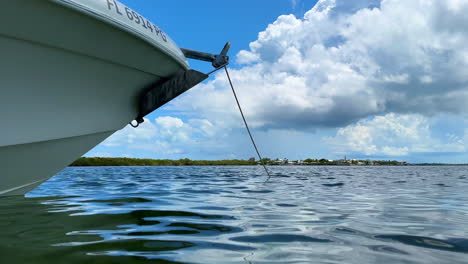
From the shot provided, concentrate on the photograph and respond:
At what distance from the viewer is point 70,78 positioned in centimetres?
450

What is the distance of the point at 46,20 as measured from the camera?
368 cm

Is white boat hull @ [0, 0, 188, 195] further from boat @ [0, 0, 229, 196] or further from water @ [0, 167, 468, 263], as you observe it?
water @ [0, 167, 468, 263]

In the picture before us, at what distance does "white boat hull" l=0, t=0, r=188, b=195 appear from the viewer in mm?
3745

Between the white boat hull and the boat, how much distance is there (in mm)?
12

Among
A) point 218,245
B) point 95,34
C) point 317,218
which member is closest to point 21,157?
point 95,34

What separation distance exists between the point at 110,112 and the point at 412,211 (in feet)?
17.3

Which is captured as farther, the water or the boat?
the boat

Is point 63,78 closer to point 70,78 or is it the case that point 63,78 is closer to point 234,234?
point 70,78

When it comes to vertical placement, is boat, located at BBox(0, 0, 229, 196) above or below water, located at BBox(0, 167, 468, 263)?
above

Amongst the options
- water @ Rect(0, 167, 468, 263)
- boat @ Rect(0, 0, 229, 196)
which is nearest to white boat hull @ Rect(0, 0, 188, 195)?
boat @ Rect(0, 0, 229, 196)

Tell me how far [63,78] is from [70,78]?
10cm

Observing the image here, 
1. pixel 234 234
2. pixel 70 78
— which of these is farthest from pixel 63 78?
pixel 234 234

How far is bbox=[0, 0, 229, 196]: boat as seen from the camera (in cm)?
376

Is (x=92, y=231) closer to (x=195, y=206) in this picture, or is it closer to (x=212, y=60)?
(x=195, y=206)
